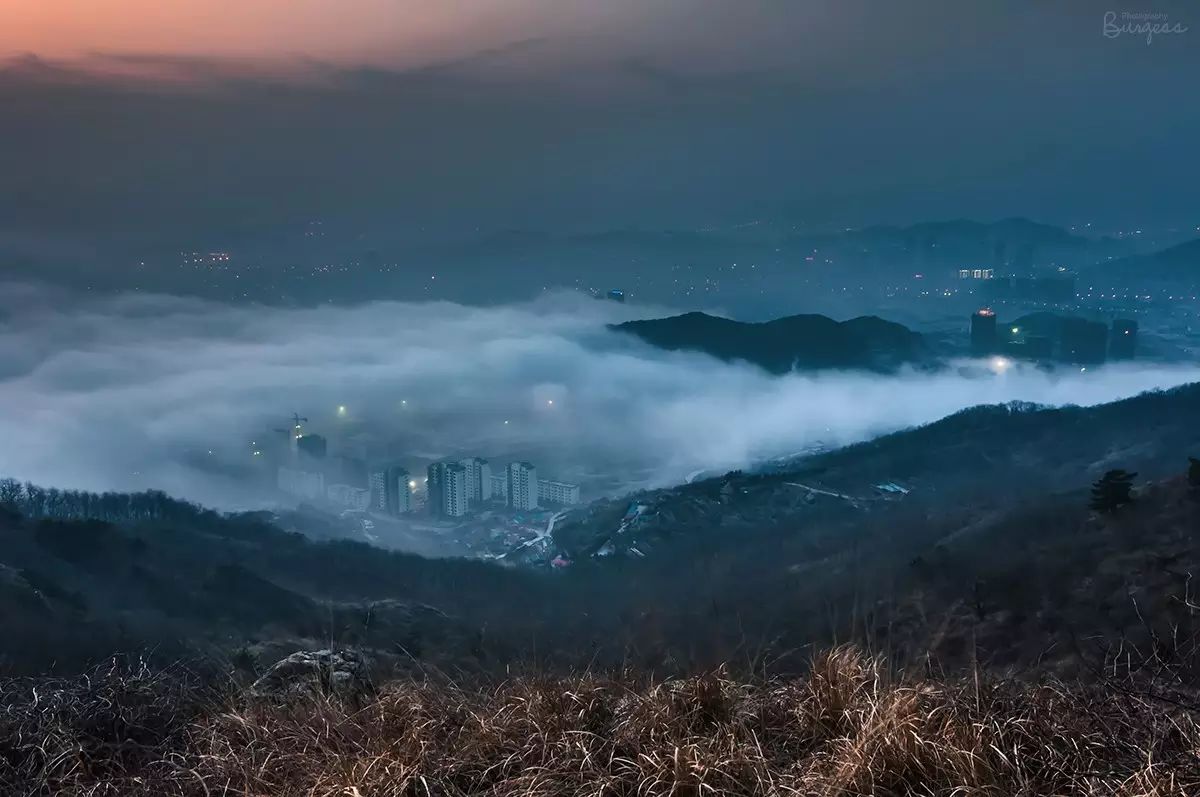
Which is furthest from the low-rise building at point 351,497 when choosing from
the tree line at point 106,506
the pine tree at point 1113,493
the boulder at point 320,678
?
the boulder at point 320,678

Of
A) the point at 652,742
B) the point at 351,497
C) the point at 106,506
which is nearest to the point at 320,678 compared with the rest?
the point at 652,742

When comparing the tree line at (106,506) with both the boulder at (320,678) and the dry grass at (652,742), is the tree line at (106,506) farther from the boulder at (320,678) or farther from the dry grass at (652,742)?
the dry grass at (652,742)

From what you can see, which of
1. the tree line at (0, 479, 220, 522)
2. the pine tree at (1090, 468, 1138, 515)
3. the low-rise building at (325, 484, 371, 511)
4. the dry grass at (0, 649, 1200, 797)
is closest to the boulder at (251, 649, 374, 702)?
the dry grass at (0, 649, 1200, 797)

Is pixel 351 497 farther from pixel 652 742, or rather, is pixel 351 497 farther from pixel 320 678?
pixel 652 742

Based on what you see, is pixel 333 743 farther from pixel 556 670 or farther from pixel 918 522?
pixel 918 522

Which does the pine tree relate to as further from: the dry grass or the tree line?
the tree line

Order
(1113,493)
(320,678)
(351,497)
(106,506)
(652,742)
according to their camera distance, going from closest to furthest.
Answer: (652,742)
(320,678)
(1113,493)
(106,506)
(351,497)
